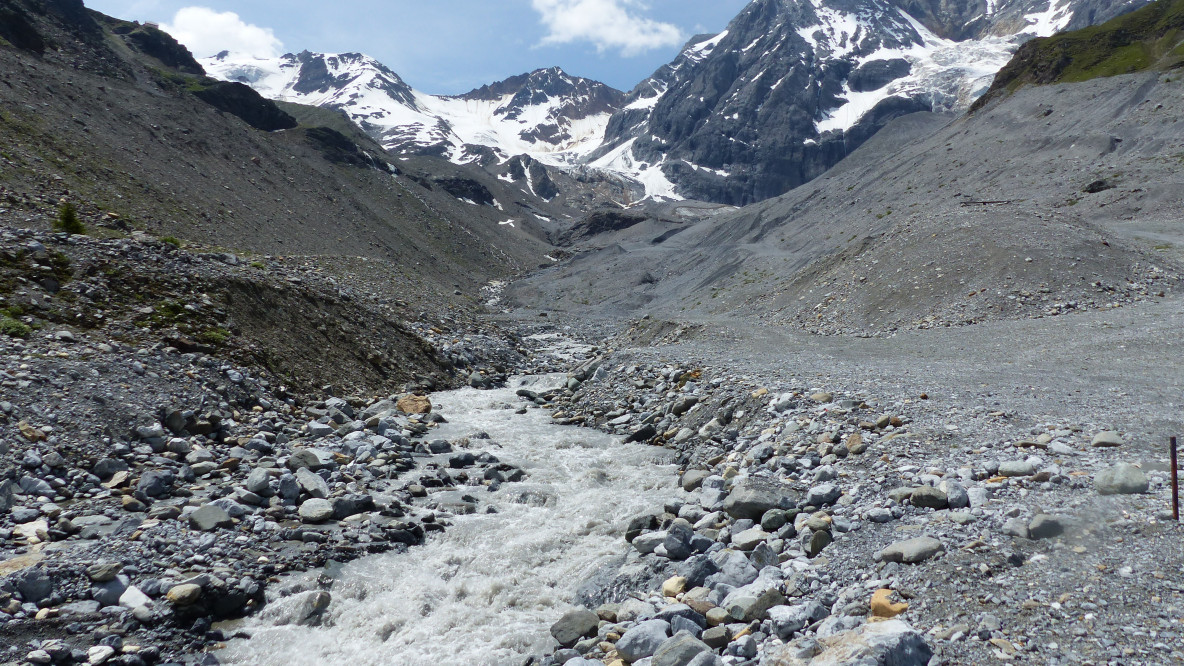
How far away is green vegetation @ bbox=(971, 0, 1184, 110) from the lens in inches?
3063

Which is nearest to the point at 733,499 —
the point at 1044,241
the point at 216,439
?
the point at 216,439

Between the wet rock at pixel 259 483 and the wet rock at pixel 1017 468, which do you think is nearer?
the wet rock at pixel 1017 468

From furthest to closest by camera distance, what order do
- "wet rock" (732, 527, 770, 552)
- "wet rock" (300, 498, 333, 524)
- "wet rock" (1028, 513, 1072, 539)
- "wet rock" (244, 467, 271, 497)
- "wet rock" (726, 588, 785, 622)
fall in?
1. "wet rock" (244, 467, 271, 497)
2. "wet rock" (300, 498, 333, 524)
3. "wet rock" (732, 527, 770, 552)
4. "wet rock" (726, 588, 785, 622)
5. "wet rock" (1028, 513, 1072, 539)

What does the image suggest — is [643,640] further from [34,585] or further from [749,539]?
[34,585]

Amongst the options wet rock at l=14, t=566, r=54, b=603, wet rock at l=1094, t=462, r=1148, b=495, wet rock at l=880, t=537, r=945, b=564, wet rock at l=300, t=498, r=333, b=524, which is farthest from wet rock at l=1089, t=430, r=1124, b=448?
wet rock at l=14, t=566, r=54, b=603

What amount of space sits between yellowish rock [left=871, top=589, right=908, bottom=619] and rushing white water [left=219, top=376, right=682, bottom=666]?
4054 millimetres

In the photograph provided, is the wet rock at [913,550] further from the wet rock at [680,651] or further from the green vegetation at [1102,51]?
the green vegetation at [1102,51]

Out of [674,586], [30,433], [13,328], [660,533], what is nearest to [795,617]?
[674,586]

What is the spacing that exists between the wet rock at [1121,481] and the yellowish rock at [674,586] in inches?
207

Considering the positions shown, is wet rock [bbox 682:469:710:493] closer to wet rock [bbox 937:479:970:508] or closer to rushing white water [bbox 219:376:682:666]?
rushing white water [bbox 219:376:682:666]

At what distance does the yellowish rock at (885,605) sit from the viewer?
6645 millimetres

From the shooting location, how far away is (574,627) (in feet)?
27.6

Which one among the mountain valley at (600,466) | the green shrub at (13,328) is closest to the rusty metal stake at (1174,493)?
the mountain valley at (600,466)

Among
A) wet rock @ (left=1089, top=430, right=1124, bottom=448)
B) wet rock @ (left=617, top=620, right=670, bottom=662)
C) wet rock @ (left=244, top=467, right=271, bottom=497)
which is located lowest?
wet rock @ (left=617, top=620, right=670, bottom=662)
